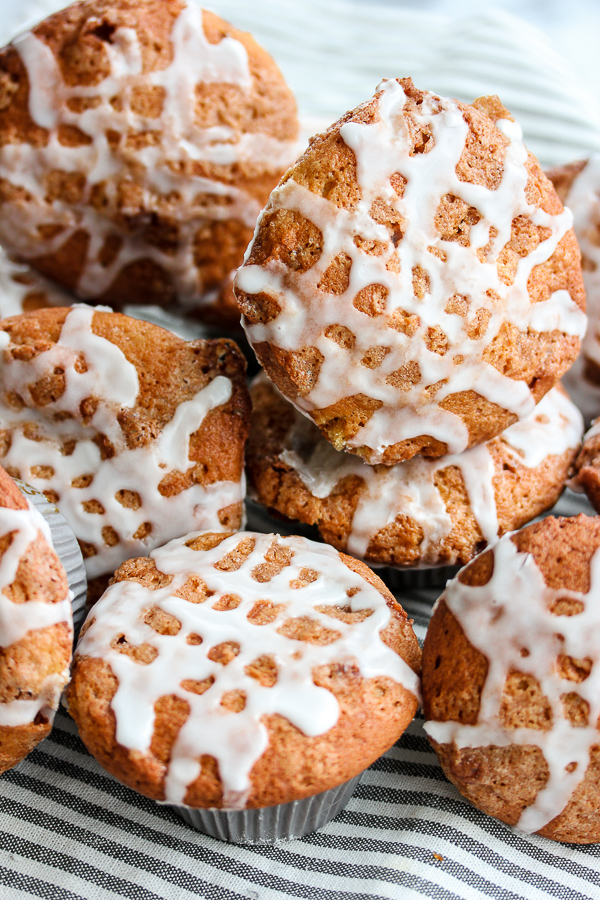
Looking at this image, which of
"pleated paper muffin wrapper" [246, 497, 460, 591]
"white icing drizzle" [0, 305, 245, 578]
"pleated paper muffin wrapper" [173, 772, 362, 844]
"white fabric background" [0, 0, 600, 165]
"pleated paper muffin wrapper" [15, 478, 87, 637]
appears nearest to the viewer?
"pleated paper muffin wrapper" [173, 772, 362, 844]

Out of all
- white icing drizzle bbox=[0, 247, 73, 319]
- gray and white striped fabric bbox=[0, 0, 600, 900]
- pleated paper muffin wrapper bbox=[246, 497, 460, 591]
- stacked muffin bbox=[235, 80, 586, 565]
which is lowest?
gray and white striped fabric bbox=[0, 0, 600, 900]

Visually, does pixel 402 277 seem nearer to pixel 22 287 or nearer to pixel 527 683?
pixel 527 683

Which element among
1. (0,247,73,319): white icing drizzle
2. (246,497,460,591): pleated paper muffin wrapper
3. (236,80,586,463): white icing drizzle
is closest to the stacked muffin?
(236,80,586,463): white icing drizzle

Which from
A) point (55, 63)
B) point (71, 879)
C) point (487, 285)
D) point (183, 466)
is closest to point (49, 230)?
point (55, 63)

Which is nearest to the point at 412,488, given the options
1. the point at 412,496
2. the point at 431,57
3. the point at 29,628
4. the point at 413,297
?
the point at 412,496

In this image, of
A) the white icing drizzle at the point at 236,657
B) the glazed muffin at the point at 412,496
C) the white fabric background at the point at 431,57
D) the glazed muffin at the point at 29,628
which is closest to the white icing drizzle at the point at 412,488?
the glazed muffin at the point at 412,496

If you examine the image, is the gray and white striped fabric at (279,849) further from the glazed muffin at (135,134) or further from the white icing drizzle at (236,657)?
the glazed muffin at (135,134)

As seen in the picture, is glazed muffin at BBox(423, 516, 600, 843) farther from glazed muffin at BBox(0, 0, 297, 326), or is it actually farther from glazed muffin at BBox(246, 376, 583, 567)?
glazed muffin at BBox(0, 0, 297, 326)

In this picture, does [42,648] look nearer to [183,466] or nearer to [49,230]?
[183,466]
